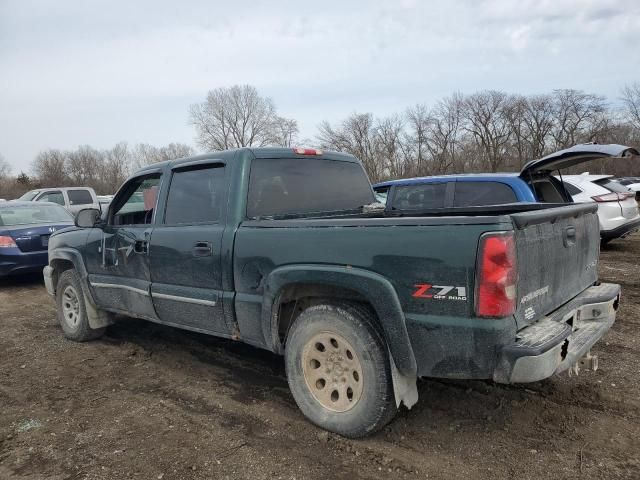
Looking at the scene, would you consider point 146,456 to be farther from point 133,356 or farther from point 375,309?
point 133,356

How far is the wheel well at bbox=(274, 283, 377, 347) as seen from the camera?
3.15 metres

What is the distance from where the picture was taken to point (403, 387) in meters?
3.01

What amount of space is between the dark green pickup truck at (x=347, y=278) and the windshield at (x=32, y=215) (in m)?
5.43

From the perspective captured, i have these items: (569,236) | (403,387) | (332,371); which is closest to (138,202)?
(332,371)

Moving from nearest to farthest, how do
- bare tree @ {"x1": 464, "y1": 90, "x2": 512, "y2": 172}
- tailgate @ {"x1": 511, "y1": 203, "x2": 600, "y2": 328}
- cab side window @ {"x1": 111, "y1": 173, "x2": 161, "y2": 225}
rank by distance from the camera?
tailgate @ {"x1": 511, "y1": 203, "x2": 600, "y2": 328} → cab side window @ {"x1": 111, "y1": 173, "x2": 161, "y2": 225} → bare tree @ {"x1": 464, "y1": 90, "x2": 512, "y2": 172}

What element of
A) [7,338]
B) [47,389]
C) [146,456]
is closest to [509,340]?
[146,456]

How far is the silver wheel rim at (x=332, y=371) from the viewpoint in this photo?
10.4 ft

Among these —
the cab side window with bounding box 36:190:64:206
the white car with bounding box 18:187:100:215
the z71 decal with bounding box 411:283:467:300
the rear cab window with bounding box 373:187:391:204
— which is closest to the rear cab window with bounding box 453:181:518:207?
the rear cab window with bounding box 373:187:391:204

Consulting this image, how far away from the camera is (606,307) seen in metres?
3.55

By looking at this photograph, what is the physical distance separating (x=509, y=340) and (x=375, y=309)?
0.74 m

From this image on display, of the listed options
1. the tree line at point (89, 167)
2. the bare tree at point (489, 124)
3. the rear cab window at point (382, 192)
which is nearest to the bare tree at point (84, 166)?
the tree line at point (89, 167)

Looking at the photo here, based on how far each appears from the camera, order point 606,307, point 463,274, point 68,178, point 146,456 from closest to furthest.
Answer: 1. point 463,274
2. point 146,456
3. point 606,307
4. point 68,178

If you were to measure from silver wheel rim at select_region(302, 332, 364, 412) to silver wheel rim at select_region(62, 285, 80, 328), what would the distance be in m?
3.36

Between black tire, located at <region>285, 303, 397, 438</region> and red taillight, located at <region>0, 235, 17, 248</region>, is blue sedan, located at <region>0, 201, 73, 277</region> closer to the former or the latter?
red taillight, located at <region>0, 235, 17, 248</region>
